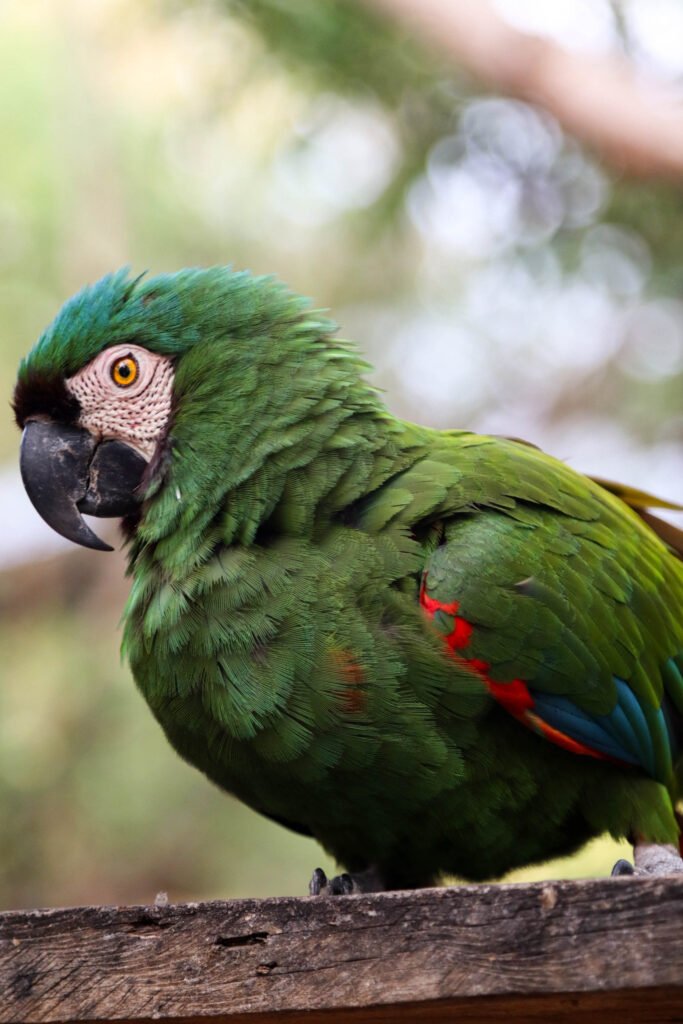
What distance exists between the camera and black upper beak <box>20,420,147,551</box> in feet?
6.39

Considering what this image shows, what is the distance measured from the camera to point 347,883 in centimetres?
194

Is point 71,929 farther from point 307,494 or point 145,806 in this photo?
point 145,806

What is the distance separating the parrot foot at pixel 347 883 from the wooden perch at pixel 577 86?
251 centimetres

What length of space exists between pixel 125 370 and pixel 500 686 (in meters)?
0.83

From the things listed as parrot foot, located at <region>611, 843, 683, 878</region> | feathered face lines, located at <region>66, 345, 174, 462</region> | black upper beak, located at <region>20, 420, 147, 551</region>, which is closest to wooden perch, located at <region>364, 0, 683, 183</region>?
feathered face lines, located at <region>66, 345, 174, 462</region>

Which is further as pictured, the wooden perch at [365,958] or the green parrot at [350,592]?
the green parrot at [350,592]

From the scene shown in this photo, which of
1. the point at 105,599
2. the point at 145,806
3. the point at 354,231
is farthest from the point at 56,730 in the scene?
the point at 354,231

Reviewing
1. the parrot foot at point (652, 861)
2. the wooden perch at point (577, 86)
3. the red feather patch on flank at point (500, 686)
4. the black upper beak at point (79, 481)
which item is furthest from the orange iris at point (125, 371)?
the wooden perch at point (577, 86)

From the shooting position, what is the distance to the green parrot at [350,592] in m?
1.67

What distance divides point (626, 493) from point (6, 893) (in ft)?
14.4

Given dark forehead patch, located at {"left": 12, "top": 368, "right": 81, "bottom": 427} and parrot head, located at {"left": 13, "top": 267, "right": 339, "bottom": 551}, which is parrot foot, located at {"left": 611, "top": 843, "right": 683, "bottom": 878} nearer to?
parrot head, located at {"left": 13, "top": 267, "right": 339, "bottom": 551}

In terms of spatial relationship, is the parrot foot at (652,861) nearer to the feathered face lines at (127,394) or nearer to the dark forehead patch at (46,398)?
the feathered face lines at (127,394)

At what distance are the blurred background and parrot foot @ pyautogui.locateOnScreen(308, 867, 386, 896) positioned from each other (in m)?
1.45

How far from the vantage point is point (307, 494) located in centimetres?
179
